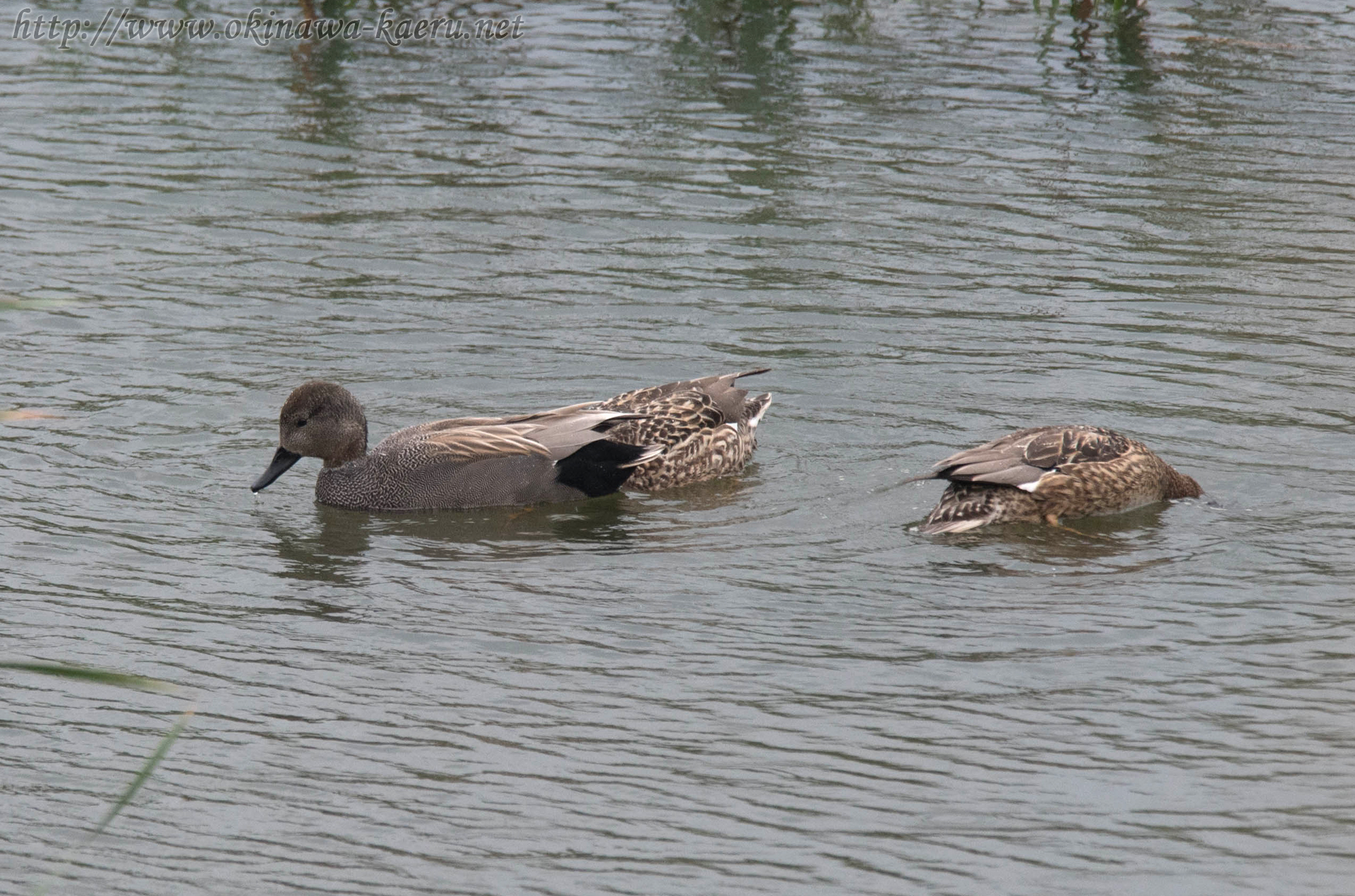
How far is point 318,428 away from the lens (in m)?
10.4

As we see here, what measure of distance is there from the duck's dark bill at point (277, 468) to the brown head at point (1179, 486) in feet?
15.7

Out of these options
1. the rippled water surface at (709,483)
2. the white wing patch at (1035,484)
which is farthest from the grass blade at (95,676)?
the white wing patch at (1035,484)

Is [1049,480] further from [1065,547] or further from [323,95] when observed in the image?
[323,95]

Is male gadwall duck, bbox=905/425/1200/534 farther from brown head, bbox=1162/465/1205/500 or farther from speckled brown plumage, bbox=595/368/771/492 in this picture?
speckled brown plumage, bbox=595/368/771/492

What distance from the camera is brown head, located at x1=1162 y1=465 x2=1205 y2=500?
33.0ft

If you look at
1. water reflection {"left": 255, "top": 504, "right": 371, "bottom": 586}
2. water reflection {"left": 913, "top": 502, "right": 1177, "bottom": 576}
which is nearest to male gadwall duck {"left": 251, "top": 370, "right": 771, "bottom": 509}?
water reflection {"left": 255, "top": 504, "right": 371, "bottom": 586}

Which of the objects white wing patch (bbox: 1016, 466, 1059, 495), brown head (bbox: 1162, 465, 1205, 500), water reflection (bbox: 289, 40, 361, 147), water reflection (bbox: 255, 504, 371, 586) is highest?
water reflection (bbox: 289, 40, 361, 147)

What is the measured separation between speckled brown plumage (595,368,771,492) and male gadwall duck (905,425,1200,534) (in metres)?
1.36

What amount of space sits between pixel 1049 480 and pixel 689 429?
213cm

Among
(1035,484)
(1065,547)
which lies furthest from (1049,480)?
(1065,547)

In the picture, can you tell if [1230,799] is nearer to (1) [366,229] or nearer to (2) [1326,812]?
(2) [1326,812]

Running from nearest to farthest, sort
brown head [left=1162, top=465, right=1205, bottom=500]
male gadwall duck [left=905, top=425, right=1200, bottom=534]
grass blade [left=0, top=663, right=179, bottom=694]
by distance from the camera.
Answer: grass blade [left=0, top=663, right=179, bottom=694]
male gadwall duck [left=905, top=425, right=1200, bottom=534]
brown head [left=1162, top=465, right=1205, bottom=500]

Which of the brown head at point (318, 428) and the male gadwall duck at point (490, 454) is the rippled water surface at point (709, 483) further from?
the brown head at point (318, 428)

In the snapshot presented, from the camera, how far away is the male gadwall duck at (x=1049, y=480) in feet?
31.9
